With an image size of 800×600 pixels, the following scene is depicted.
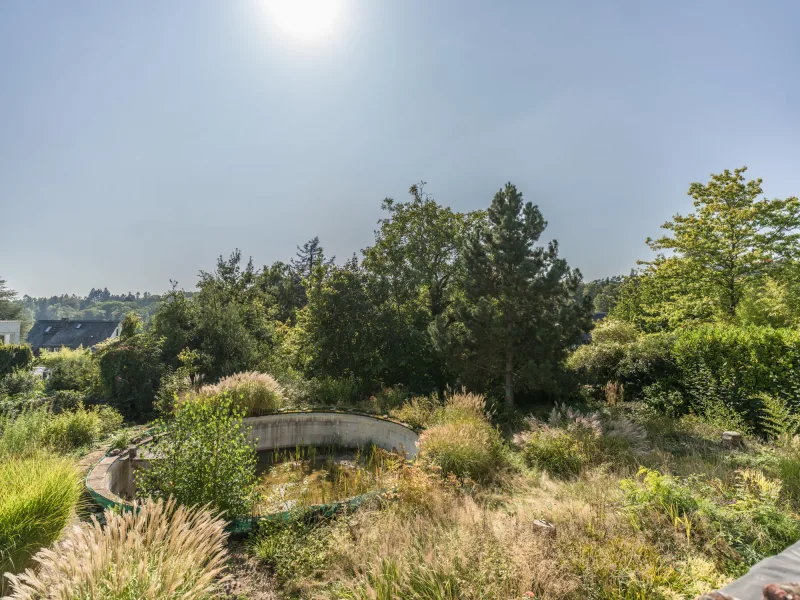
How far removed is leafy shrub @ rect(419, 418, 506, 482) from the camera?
17.0ft

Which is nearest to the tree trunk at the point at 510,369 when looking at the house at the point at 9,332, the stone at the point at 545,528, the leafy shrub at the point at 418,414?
the leafy shrub at the point at 418,414

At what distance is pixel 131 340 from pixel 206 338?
196cm

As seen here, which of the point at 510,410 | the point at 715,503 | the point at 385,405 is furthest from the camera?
the point at 385,405

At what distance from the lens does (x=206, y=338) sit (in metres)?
11.2

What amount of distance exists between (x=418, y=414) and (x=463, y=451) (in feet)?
7.30

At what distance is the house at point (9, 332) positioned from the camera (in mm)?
27281

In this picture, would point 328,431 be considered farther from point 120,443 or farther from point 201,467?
point 201,467

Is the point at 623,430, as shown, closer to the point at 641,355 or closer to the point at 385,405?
the point at 641,355

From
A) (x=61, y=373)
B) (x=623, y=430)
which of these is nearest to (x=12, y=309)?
(x=61, y=373)

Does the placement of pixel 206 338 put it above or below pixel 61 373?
above

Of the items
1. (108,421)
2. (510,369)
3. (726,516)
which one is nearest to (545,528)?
(726,516)

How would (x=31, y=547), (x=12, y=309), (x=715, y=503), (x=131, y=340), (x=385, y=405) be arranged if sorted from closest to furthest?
1. (x=31, y=547)
2. (x=715, y=503)
3. (x=385, y=405)
4. (x=131, y=340)
5. (x=12, y=309)

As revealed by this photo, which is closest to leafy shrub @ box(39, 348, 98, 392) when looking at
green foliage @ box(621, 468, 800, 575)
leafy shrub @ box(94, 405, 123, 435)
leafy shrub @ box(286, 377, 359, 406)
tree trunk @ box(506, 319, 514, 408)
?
leafy shrub @ box(94, 405, 123, 435)

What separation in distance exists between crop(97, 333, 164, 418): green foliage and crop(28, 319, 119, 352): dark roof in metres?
41.2
